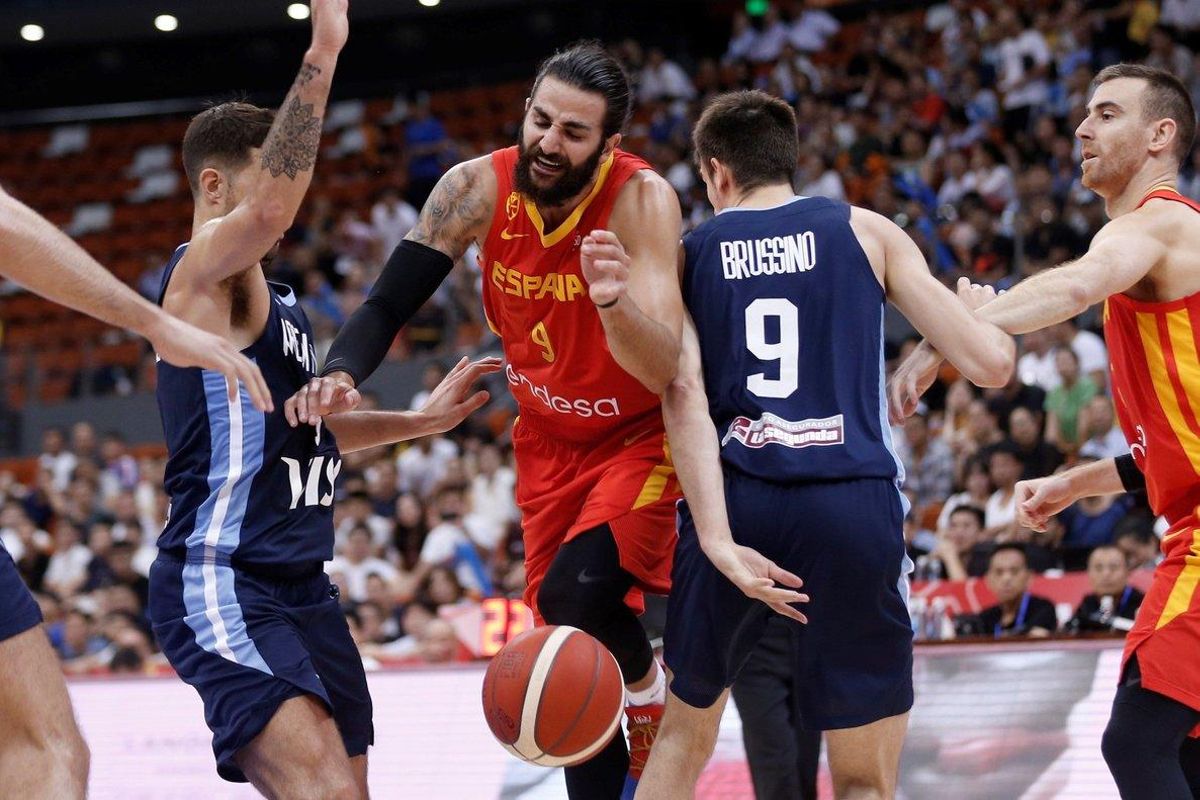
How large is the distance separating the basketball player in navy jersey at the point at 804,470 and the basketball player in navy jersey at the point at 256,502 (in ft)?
3.34

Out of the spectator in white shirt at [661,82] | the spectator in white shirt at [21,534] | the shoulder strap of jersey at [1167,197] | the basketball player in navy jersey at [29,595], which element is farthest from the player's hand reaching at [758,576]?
the spectator in white shirt at [661,82]

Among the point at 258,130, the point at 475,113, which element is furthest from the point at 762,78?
the point at 258,130

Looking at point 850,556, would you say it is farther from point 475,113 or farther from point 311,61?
point 475,113

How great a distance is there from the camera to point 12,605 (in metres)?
3.83

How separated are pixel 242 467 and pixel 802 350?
1.70m

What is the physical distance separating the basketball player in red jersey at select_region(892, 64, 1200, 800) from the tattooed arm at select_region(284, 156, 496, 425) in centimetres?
152

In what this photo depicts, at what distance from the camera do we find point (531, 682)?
4.66 metres

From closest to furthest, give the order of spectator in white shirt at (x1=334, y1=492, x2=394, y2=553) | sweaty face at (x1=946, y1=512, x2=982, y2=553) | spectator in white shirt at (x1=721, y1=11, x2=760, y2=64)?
sweaty face at (x1=946, y1=512, x2=982, y2=553)
spectator in white shirt at (x1=334, y1=492, x2=394, y2=553)
spectator in white shirt at (x1=721, y1=11, x2=760, y2=64)

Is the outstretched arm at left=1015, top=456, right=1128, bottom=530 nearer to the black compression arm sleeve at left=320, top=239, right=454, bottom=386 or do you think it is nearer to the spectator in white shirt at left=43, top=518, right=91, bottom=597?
the black compression arm sleeve at left=320, top=239, right=454, bottom=386

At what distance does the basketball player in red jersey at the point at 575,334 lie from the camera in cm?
489

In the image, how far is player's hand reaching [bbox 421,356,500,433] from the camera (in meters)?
5.64

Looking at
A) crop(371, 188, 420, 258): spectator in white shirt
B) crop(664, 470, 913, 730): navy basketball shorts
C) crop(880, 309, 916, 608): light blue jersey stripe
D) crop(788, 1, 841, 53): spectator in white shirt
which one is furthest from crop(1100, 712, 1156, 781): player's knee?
crop(788, 1, 841, 53): spectator in white shirt

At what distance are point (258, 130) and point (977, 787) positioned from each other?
14.1ft

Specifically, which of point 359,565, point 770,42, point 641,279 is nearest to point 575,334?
point 641,279
